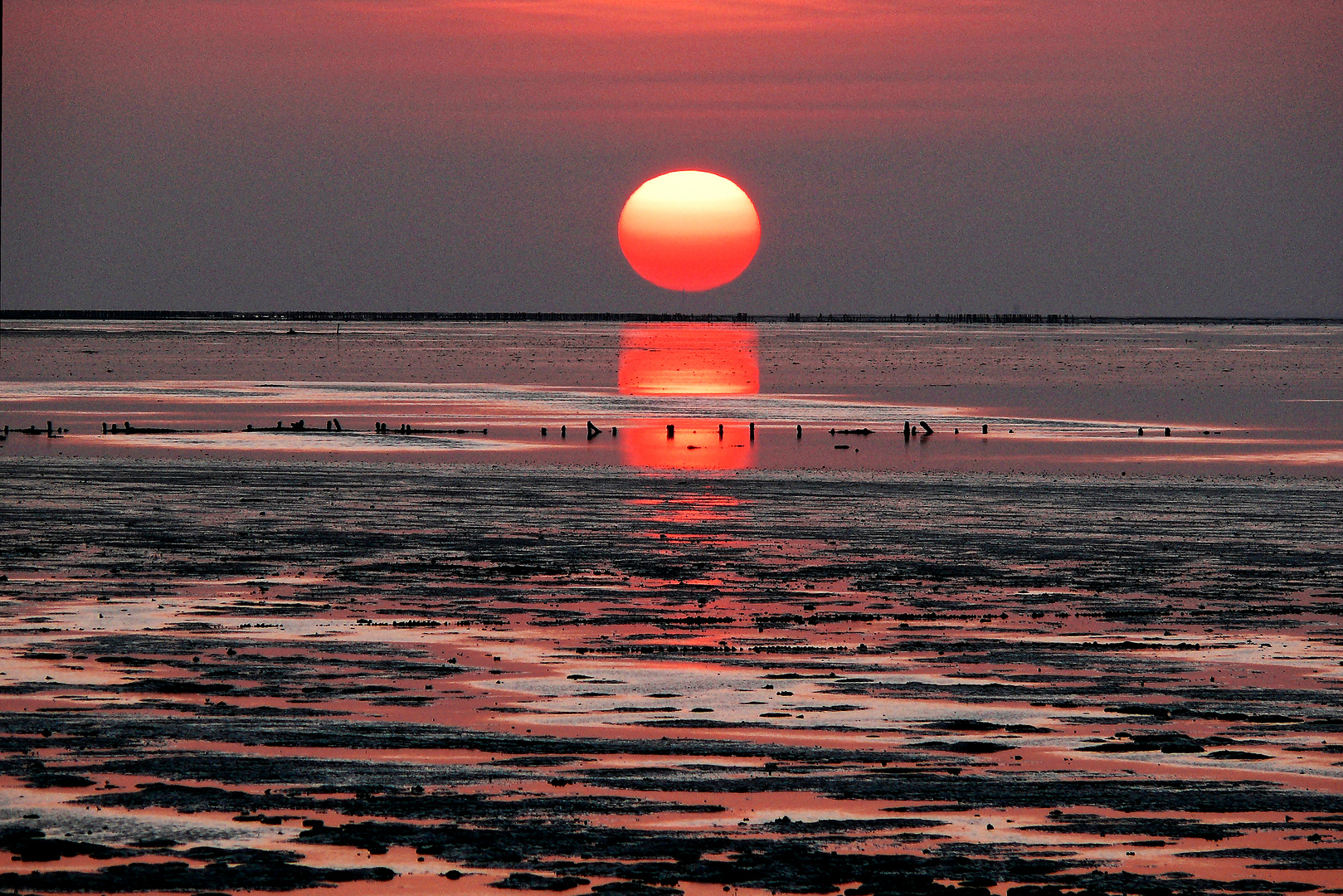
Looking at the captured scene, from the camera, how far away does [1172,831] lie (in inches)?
527

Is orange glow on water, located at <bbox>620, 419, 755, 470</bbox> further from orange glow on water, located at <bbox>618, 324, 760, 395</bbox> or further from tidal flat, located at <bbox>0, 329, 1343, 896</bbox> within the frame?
orange glow on water, located at <bbox>618, 324, 760, 395</bbox>

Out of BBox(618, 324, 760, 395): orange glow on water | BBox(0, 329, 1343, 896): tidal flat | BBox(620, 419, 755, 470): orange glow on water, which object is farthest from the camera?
BBox(618, 324, 760, 395): orange glow on water

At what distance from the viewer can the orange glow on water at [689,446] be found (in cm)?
5197

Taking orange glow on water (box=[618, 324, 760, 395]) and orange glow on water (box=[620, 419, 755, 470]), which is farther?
orange glow on water (box=[618, 324, 760, 395])

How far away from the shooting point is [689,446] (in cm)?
5912

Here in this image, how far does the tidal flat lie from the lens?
41.5 ft

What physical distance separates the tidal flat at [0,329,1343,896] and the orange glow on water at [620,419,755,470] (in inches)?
464

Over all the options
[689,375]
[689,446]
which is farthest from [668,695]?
[689,375]

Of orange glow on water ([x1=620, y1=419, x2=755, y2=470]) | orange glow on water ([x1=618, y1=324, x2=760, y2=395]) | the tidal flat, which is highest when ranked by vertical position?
orange glow on water ([x1=618, y1=324, x2=760, y2=395])

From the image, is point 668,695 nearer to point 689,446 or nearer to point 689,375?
point 689,446

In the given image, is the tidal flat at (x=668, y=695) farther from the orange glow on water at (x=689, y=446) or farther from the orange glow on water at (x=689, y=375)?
the orange glow on water at (x=689, y=375)

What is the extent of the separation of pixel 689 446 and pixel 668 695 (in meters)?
40.9

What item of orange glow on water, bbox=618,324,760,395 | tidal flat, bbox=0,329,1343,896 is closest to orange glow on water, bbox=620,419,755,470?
tidal flat, bbox=0,329,1343,896

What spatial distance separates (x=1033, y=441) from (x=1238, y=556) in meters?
33.0
